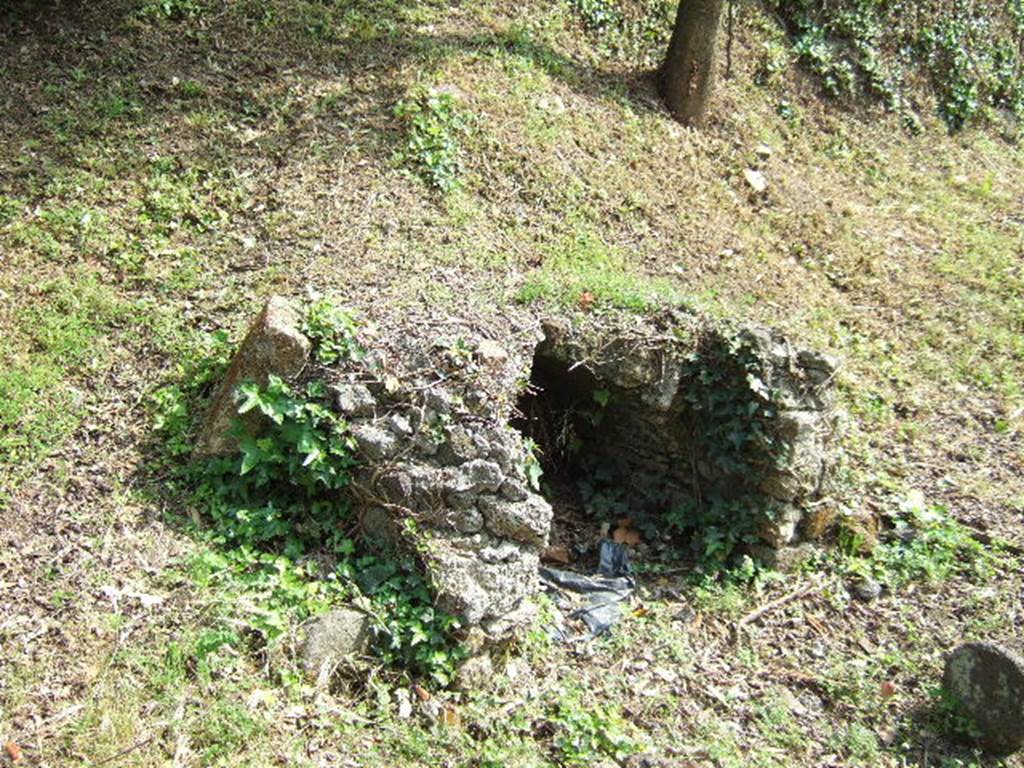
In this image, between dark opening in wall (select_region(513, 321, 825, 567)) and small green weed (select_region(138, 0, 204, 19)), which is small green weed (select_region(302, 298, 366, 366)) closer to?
dark opening in wall (select_region(513, 321, 825, 567))

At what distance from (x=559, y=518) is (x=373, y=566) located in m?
1.76

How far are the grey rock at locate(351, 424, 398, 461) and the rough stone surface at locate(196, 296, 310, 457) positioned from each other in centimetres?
46

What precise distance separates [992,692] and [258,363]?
163 inches

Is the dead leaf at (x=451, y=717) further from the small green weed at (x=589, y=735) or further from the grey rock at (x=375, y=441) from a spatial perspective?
the grey rock at (x=375, y=441)

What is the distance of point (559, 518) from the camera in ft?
21.0

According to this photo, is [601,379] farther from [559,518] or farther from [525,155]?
[525,155]

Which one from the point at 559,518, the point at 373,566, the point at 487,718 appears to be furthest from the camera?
the point at 559,518

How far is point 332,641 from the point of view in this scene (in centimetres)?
461

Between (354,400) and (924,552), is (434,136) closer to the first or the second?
(354,400)

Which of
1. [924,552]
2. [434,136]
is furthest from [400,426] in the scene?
[924,552]

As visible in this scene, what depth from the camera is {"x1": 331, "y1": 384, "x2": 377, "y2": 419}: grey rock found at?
500 centimetres

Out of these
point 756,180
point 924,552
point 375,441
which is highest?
point 756,180

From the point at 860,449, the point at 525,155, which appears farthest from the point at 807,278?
the point at 525,155

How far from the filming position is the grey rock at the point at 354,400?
500 centimetres
